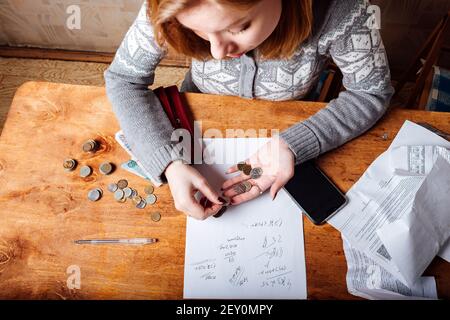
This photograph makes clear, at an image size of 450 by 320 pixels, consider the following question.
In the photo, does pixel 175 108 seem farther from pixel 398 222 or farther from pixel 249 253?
pixel 398 222

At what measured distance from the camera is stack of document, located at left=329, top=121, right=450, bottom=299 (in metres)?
0.65

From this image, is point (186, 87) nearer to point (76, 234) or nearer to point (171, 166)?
point (171, 166)

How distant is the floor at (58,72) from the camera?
6.13 ft

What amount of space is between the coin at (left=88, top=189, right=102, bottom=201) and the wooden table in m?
0.01

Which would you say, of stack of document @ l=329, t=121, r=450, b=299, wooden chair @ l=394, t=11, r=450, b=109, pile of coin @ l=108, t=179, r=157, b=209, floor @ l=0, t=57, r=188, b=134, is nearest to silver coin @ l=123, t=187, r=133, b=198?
pile of coin @ l=108, t=179, r=157, b=209

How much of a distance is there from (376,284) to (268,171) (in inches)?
12.8

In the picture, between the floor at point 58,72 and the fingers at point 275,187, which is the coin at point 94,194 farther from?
the floor at point 58,72

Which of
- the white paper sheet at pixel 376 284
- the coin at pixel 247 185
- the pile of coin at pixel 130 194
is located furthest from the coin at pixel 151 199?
the white paper sheet at pixel 376 284

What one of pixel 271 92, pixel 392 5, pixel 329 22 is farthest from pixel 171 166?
pixel 392 5

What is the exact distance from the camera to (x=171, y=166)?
737 mm

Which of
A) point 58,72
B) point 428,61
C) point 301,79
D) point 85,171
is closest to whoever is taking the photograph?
point 85,171

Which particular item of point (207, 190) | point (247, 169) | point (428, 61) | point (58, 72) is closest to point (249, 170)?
point (247, 169)

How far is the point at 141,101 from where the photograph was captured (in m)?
0.81

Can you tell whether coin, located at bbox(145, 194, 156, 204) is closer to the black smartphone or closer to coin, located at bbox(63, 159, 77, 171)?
coin, located at bbox(63, 159, 77, 171)
